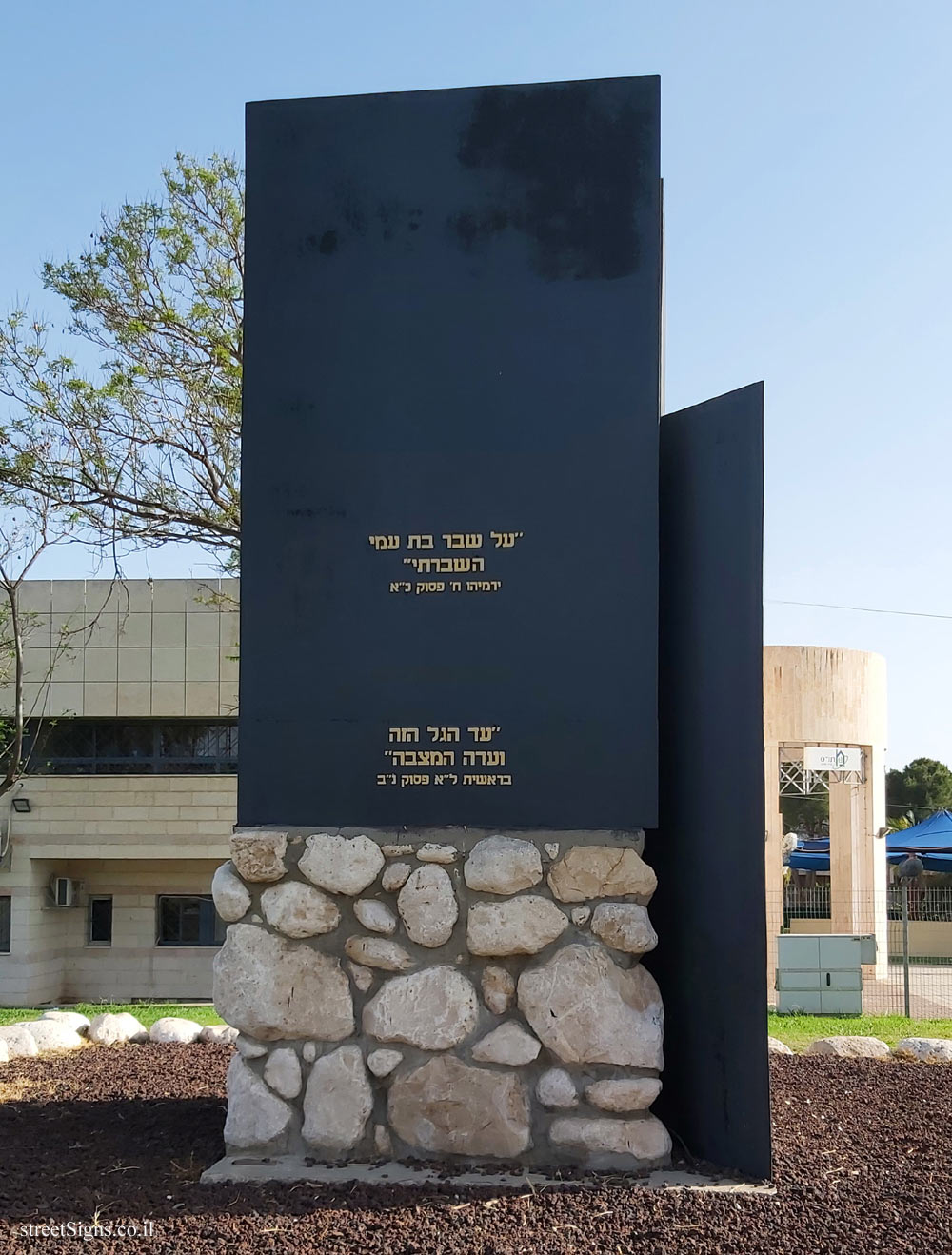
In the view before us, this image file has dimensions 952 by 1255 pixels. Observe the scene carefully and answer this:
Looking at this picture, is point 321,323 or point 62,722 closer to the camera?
point 321,323

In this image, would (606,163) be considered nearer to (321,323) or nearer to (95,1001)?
(321,323)

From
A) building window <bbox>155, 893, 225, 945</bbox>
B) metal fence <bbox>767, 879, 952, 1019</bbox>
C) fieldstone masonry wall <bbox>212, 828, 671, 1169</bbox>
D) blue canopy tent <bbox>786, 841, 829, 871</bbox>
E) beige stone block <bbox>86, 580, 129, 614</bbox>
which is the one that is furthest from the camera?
blue canopy tent <bbox>786, 841, 829, 871</bbox>

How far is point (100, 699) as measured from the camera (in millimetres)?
22141

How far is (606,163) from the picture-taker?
587 cm

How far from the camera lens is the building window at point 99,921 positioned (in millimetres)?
23359

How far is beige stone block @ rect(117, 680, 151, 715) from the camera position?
2200cm

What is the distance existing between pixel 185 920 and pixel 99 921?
1.75 m

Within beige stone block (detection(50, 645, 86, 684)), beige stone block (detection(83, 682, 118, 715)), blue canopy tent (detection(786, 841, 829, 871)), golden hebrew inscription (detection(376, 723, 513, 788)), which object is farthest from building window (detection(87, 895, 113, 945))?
golden hebrew inscription (detection(376, 723, 513, 788))

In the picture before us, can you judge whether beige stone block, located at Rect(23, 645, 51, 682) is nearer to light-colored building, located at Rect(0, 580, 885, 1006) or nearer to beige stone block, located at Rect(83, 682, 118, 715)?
light-colored building, located at Rect(0, 580, 885, 1006)

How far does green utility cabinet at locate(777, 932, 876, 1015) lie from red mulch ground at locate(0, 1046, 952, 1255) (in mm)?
7897

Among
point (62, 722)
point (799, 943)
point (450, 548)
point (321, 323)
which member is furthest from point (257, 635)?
point (62, 722)

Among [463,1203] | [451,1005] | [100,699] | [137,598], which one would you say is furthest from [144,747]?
[463,1203]

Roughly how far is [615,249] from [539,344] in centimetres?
57

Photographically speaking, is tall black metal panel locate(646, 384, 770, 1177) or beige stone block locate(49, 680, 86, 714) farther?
beige stone block locate(49, 680, 86, 714)
